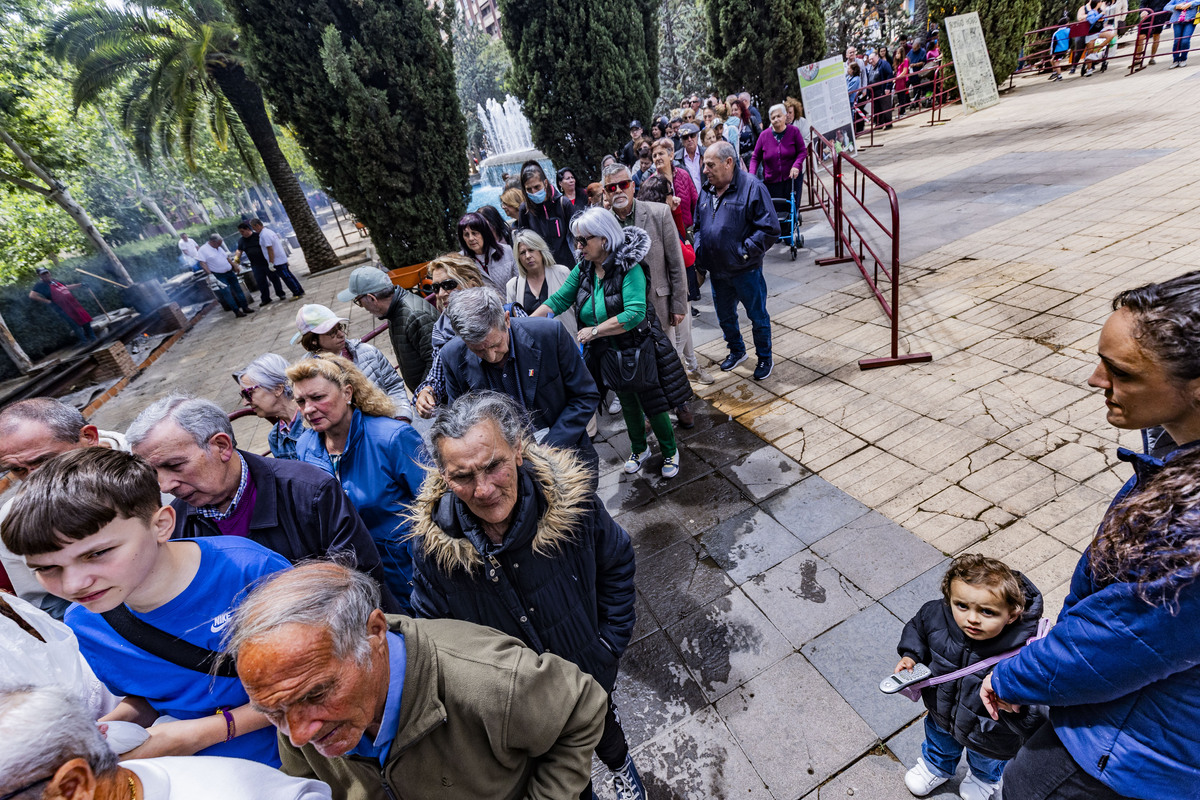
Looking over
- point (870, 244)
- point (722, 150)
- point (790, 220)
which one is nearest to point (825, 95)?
point (790, 220)

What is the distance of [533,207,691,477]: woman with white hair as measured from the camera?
3.41 meters

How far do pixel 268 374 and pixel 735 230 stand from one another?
3.43 metres

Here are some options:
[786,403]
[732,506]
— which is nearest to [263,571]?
[732,506]

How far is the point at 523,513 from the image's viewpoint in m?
1.73

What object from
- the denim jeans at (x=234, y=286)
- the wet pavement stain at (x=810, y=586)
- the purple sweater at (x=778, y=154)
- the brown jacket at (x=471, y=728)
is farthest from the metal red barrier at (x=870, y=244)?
the denim jeans at (x=234, y=286)

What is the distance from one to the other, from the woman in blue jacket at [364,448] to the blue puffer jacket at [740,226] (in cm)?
304

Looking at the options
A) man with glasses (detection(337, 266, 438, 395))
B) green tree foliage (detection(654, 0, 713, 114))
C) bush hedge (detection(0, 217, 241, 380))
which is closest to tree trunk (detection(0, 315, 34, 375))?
bush hedge (detection(0, 217, 241, 380))

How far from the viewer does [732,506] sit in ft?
12.1

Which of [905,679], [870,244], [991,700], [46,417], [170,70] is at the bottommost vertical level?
[870,244]

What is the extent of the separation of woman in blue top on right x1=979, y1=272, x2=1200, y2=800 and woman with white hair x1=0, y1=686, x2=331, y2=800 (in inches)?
66.9

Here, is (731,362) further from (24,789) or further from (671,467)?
(24,789)

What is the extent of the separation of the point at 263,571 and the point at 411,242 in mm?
7198

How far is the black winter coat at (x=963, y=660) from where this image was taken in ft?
5.59

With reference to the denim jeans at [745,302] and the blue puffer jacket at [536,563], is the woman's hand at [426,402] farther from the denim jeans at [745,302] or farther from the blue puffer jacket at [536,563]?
the denim jeans at [745,302]
